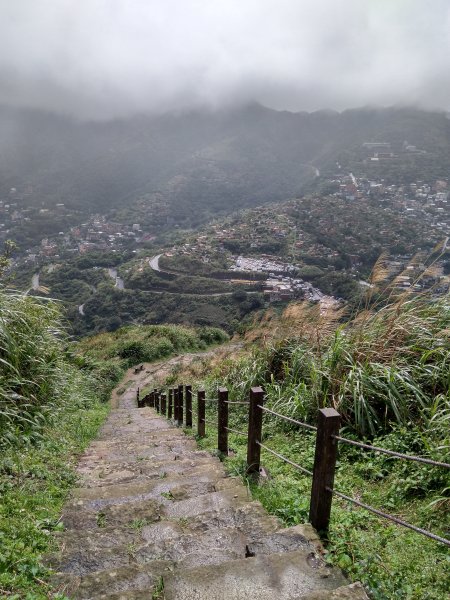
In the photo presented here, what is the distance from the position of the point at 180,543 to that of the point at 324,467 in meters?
1.09

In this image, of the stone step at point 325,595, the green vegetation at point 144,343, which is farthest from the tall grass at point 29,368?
the green vegetation at point 144,343

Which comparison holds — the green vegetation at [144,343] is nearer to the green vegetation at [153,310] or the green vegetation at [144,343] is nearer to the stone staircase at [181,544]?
the green vegetation at [153,310]

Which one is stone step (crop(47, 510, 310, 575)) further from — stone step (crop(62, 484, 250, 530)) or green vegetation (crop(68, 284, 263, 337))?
green vegetation (crop(68, 284, 263, 337))

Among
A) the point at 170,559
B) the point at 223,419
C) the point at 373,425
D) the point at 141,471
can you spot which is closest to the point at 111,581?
the point at 170,559

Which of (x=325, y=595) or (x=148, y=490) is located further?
(x=148, y=490)

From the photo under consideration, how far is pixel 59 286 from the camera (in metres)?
46.9

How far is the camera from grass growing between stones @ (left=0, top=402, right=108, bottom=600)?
7.45ft

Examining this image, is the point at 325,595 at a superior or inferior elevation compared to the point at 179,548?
superior

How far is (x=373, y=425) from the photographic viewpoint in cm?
458

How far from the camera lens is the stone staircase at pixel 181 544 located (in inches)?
81.0

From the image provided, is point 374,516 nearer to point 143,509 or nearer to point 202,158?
point 143,509

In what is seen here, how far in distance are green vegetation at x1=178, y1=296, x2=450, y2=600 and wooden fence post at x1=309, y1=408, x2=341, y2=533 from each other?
5.7 inches

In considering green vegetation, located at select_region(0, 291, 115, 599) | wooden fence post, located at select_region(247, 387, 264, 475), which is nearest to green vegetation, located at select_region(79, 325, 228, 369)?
green vegetation, located at select_region(0, 291, 115, 599)

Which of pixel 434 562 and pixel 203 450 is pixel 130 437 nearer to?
pixel 203 450
